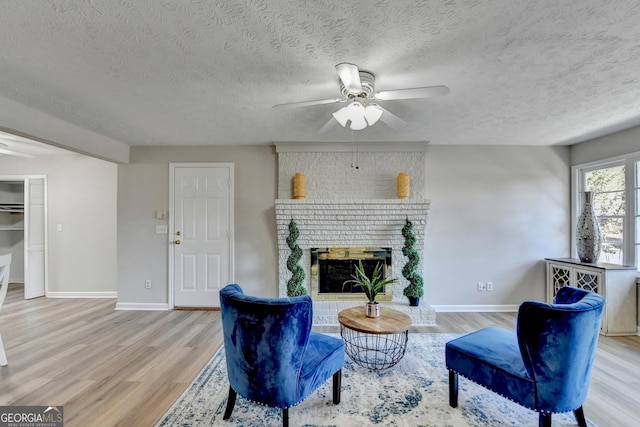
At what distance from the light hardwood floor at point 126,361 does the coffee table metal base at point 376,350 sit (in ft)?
2.54

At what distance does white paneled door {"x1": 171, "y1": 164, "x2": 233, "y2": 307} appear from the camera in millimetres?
4055

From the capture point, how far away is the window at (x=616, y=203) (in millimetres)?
3281

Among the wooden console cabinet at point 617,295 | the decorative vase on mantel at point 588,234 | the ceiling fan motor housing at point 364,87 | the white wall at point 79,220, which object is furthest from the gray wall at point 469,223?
the ceiling fan motor housing at point 364,87

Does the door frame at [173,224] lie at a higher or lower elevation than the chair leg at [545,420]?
higher

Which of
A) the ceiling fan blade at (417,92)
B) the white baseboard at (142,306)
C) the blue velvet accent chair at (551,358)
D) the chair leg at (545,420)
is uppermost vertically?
the ceiling fan blade at (417,92)

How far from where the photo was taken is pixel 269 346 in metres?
1.57

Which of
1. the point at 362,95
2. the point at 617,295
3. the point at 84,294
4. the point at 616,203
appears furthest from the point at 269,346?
the point at 84,294

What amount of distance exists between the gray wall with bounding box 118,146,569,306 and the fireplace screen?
23.4 inches

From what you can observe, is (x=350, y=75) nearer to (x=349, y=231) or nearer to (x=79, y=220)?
(x=349, y=231)

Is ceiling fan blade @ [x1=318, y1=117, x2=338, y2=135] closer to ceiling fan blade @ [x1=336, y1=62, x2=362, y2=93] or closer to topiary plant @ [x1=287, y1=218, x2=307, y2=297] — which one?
ceiling fan blade @ [x1=336, y1=62, x2=362, y2=93]

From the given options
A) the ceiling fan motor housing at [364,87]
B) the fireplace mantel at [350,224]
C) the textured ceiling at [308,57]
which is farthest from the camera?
the fireplace mantel at [350,224]

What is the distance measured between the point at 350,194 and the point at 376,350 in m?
2.18

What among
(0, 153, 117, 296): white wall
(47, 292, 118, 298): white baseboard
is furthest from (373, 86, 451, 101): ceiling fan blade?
(47, 292, 118, 298): white baseboard

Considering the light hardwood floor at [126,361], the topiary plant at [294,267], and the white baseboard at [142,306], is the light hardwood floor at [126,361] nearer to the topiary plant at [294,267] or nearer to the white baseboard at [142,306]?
the white baseboard at [142,306]
